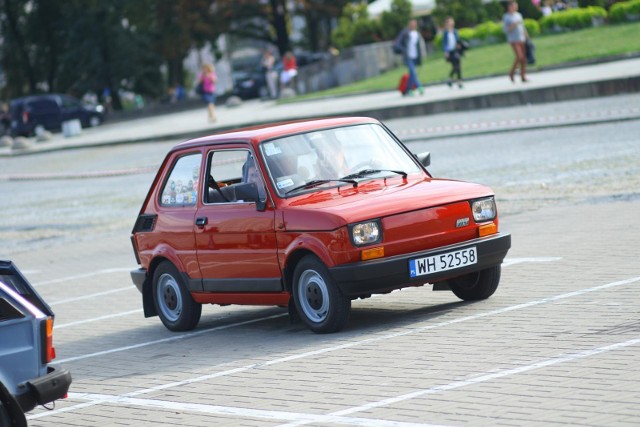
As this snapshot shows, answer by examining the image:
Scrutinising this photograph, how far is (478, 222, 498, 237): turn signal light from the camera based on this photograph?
33.6 ft

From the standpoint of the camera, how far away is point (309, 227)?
9.90 m

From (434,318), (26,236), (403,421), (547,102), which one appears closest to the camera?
(403,421)

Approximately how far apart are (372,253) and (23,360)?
3355 mm

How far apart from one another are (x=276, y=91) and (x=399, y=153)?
47318mm

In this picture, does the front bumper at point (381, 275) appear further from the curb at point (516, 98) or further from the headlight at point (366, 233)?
the curb at point (516, 98)

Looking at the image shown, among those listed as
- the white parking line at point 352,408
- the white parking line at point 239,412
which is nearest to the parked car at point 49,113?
the white parking line at point 239,412

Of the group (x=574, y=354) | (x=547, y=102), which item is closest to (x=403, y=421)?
(x=574, y=354)

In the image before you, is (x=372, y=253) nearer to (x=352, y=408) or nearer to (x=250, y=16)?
(x=352, y=408)

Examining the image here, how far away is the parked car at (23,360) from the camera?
6793mm

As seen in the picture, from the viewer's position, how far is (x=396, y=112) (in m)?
34.1

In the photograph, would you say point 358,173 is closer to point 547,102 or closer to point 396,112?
point 547,102

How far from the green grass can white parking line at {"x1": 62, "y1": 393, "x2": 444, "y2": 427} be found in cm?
2869

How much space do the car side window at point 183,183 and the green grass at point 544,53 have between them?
25586 millimetres

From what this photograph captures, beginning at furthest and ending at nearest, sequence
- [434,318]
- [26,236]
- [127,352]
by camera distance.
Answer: [26,236] < [127,352] < [434,318]
